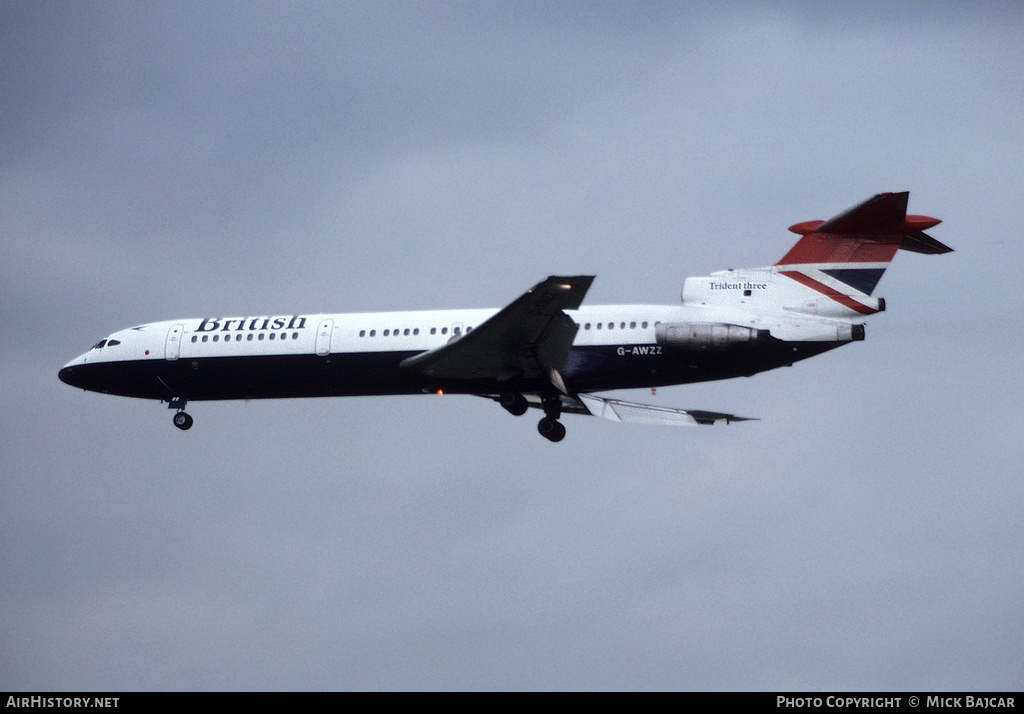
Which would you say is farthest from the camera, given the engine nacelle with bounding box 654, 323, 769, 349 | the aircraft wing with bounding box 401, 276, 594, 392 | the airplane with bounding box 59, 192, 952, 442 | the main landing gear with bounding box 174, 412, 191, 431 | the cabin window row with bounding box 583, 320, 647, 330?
the main landing gear with bounding box 174, 412, 191, 431

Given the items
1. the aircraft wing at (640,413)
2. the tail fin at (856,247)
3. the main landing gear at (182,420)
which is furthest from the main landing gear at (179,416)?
the tail fin at (856,247)

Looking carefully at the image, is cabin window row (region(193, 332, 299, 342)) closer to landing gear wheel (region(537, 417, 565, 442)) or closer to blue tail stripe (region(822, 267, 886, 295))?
landing gear wheel (region(537, 417, 565, 442))

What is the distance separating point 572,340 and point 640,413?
575 cm

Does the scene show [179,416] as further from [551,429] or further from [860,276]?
[860,276]

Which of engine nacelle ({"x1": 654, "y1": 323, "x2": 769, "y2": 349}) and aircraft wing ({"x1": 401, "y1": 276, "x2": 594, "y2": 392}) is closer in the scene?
aircraft wing ({"x1": 401, "y1": 276, "x2": 594, "y2": 392})

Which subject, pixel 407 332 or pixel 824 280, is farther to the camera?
pixel 407 332

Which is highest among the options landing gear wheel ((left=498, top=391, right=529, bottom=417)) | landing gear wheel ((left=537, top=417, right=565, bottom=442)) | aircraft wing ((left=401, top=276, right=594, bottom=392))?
aircraft wing ((left=401, top=276, right=594, bottom=392))

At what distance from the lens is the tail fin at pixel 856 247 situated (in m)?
39.4

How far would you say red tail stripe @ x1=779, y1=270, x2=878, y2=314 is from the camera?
1571 inches

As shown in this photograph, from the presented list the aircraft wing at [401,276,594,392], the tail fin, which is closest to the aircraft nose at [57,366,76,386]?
the aircraft wing at [401,276,594,392]

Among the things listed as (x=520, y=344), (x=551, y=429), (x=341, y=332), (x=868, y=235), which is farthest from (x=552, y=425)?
(x=868, y=235)

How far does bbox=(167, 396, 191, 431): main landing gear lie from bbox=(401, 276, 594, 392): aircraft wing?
323 inches

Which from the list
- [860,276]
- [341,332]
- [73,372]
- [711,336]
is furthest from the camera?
[73,372]

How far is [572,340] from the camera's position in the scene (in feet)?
134
